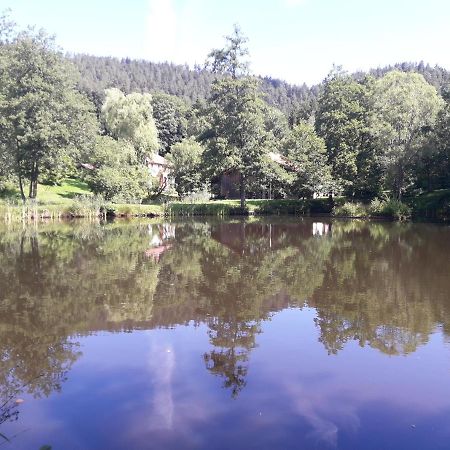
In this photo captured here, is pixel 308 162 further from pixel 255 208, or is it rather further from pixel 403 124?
pixel 403 124

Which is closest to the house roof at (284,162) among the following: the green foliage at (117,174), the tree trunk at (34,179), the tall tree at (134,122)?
the green foliage at (117,174)

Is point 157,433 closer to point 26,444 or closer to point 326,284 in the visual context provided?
point 26,444

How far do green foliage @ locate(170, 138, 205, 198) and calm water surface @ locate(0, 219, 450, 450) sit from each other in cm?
3554

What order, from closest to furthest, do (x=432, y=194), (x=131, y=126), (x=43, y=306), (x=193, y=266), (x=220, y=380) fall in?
1. (x=220, y=380)
2. (x=43, y=306)
3. (x=193, y=266)
4. (x=432, y=194)
5. (x=131, y=126)

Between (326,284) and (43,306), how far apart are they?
7.13 m

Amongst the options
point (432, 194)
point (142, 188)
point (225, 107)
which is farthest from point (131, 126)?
point (432, 194)

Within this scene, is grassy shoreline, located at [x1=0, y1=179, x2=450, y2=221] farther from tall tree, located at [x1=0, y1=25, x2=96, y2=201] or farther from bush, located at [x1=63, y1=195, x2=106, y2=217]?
tall tree, located at [x1=0, y1=25, x2=96, y2=201]

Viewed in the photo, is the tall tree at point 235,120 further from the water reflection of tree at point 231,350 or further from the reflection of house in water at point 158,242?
the water reflection of tree at point 231,350

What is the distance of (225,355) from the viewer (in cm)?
760

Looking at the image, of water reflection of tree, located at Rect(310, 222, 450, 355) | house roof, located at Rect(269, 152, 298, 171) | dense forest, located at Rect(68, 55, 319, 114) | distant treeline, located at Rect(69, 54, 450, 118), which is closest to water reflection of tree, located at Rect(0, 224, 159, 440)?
water reflection of tree, located at Rect(310, 222, 450, 355)

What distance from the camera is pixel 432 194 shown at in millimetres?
41062

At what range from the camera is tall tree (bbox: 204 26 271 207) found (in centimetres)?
4131

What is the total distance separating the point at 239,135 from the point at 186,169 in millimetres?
11990

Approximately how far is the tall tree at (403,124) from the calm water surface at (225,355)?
25.7 metres
